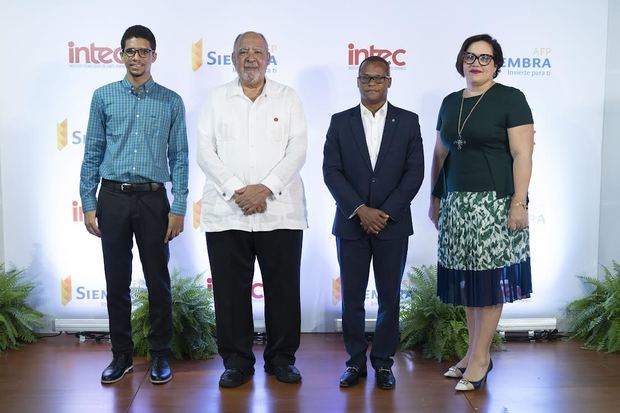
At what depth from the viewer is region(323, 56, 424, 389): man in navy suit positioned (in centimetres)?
329

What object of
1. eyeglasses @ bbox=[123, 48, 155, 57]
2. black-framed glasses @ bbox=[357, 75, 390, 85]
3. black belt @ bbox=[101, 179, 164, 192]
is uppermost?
eyeglasses @ bbox=[123, 48, 155, 57]

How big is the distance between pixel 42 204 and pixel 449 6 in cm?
287

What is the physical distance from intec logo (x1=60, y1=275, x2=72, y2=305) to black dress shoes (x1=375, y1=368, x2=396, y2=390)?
7.08ft

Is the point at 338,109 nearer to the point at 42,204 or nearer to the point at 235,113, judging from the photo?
the point at 235,113

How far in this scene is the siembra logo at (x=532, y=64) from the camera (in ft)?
14.4

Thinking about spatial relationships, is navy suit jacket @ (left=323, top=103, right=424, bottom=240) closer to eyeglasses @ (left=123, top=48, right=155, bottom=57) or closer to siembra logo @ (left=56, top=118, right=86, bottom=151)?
eyeglasses @ (left=123, top=48, right=155, bottom=57)

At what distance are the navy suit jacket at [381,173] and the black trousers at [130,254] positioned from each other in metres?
0.89

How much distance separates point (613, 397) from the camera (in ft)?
10.9

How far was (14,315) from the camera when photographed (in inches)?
163

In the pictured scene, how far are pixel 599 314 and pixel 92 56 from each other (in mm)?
3535

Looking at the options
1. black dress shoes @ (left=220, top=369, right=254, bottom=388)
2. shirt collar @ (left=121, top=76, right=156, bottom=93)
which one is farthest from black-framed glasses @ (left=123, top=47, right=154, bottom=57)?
black dress shoes @ (left=220, top=369, right=254, bottom=388)

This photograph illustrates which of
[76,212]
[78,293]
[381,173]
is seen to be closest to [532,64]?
[381,173]

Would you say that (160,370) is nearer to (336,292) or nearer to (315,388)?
(315,388)

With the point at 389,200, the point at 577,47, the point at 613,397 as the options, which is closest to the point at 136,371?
the point at 389,200
